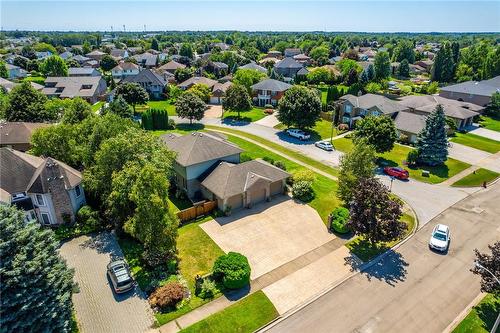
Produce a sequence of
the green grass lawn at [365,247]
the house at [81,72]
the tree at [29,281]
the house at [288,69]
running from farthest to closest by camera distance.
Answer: the house at [288,69]
the house at [81,72]
the green grass lawn at [365,247]
the tree at [29,281]

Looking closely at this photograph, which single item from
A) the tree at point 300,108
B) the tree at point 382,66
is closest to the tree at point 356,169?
the tree at point 300,108

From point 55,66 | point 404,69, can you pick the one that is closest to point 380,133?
point 404,69

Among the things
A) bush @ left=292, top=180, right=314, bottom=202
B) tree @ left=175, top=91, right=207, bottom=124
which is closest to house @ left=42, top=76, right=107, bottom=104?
tree @ left=175, top=91, right=207, bottom=124

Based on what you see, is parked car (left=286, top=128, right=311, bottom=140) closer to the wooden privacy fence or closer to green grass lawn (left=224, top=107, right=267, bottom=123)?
green grass lawn (left=224, top=107, right=267, bottom=123)

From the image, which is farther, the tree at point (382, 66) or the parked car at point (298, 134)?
the tree at point (382, 66)

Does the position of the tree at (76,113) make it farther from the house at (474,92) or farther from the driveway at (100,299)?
the house at (474,92)

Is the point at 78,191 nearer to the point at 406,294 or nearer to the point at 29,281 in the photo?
the point at 29,281

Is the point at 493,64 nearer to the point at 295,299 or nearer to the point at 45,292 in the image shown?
the point at 295,299
